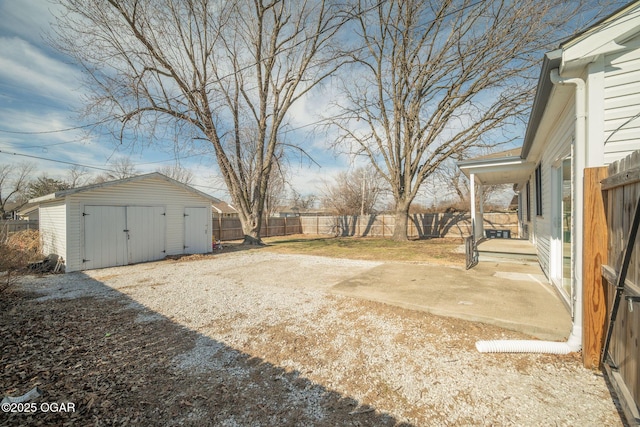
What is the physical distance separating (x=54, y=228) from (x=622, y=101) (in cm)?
1292

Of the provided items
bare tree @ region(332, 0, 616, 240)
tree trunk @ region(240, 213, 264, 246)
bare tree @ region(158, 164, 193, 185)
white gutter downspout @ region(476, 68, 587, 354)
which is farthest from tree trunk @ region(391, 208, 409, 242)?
bare tree @ region(158, 164, 193, 185)

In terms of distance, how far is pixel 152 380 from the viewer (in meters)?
Answer: 2.35

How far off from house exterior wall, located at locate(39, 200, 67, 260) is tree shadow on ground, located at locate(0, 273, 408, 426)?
5093mm

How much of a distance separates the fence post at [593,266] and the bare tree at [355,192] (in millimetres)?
22996

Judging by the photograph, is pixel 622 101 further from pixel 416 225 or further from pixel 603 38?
pixel 416 225

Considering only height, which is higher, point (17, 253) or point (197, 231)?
point (197, 231)

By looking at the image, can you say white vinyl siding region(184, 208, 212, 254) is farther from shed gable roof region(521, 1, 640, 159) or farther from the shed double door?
shed gable roof region(521, 1, 640, 159)

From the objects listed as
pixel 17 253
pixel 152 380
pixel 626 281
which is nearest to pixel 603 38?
pixel 626 281

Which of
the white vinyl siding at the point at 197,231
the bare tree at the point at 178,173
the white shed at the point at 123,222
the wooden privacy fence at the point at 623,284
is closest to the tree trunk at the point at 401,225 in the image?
the white vinyl siding at the point at 197,231

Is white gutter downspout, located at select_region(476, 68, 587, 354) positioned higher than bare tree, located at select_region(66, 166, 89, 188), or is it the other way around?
bare tree, located at select_region(66, 166, 89, 188)

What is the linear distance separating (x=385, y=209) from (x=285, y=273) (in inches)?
927

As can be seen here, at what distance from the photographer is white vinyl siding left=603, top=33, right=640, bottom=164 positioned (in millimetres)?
2383

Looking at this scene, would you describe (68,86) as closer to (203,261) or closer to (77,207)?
(77,207)

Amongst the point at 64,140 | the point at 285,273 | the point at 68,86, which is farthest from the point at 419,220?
the point at 64,140
